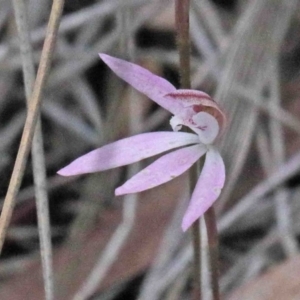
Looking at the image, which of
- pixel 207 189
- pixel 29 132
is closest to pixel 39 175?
pixel 29 132

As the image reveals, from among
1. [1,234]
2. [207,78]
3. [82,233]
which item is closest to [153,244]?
[82,233]

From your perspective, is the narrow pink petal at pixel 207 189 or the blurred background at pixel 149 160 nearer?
the narrow pink petal at pixel 207 189

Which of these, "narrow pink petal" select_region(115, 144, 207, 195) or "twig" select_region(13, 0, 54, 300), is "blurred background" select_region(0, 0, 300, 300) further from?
"narrow pink petal" select_region(115, 144, 207, 195)

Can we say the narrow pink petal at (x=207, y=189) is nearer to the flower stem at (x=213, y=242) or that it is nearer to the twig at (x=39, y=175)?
the flower stem at (x=213, y=242)

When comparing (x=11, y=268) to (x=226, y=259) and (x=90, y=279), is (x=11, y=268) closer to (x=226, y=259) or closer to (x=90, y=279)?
(x=90, y=279)

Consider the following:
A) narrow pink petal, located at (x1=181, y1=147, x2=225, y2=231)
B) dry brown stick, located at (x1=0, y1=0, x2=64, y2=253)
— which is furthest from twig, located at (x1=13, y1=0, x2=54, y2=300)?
narrow pink petal, located at (x1=181, y1=147, x2=225, y2=231)

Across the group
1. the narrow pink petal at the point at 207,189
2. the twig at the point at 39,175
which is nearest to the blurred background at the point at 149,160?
the twig at the point at 39,175
